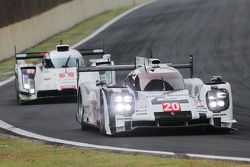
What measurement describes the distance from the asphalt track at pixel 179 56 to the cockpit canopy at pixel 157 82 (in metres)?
0.90

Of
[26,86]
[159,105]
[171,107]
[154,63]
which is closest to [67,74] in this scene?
[26,86]

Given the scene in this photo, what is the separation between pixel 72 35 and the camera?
4444 centimetres

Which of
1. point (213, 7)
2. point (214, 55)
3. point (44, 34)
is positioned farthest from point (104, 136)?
point (213, 7)

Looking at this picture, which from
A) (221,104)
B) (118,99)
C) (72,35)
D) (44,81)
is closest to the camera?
(118,99)

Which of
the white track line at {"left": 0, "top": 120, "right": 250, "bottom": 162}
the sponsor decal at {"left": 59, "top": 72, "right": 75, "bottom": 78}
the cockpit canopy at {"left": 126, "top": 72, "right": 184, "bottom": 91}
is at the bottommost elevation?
the white track line at {"left": 0, "top": 120, "right": 250, "bottom": 162}

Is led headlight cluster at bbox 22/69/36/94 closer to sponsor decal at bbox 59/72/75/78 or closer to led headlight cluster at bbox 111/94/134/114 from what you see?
sponsor decal at bbox 59/72/75/78

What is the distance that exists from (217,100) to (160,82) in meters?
1.43

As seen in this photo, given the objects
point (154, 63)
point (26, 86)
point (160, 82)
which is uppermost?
point (154, 63)

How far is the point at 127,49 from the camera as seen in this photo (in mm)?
37469

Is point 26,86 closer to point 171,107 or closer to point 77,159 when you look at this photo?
point 171,107

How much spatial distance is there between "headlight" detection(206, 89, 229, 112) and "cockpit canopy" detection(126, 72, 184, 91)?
1.02 m

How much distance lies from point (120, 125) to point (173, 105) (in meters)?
0.98

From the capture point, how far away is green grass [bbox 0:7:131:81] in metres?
35.0

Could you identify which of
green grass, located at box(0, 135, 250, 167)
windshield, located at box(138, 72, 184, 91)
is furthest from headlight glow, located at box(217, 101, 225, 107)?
green grass, located at box(0, 135, 250, 167)
